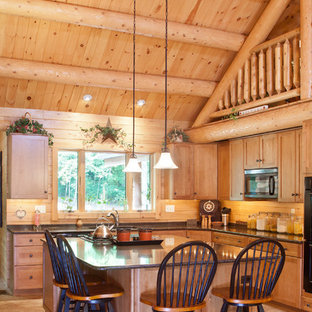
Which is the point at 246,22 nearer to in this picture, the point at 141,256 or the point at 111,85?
the point at 111,85

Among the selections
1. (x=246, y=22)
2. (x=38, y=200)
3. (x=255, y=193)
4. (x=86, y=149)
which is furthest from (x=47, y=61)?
(x=255, y=193)

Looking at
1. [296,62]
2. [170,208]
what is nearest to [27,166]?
[170,208]

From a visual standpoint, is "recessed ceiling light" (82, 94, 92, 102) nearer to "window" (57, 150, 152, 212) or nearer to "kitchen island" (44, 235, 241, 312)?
"window" (57, 150, 152, 212)

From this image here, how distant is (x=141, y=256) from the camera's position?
378 cm

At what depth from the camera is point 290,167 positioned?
5980 millimetres

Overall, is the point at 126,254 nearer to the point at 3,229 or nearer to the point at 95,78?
the point at 95,78

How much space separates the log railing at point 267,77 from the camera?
590 centimetres

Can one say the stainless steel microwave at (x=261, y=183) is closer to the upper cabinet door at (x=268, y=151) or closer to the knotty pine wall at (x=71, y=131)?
the upper cabinet door at (x=268, y=151)

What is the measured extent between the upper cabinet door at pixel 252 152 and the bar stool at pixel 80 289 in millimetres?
3492

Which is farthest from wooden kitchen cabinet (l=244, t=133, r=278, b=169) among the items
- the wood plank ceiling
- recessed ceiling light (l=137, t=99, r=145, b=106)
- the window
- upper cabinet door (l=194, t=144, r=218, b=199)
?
the window

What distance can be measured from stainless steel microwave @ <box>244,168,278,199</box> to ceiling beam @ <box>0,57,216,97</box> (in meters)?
1.50

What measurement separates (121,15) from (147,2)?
0.38 m

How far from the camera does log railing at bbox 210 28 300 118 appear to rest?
19.4ft

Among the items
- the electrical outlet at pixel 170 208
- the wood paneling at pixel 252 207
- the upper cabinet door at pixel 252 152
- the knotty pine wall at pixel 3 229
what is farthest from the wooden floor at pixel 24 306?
the electrical outlet at pixel 170 208
